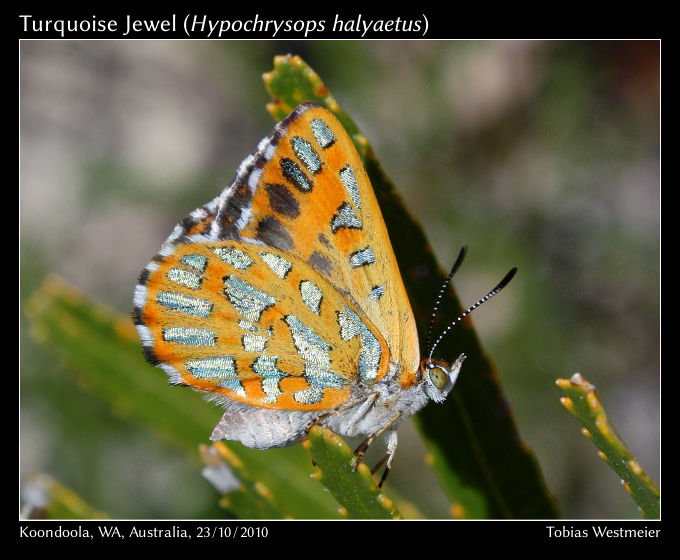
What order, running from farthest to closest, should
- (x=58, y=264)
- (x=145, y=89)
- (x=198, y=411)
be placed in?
(x=145, y=89) < (x=58, y=264) < (x=198, y=411)

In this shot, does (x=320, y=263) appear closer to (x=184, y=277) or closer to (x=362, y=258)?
(x=362, y=258)

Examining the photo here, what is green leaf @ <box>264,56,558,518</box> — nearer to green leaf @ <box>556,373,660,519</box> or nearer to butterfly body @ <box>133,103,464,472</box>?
butterfly body @ <box>133,103,464,472</box>

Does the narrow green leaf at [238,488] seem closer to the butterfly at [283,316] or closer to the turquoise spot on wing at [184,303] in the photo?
the butterfly at [283,316]

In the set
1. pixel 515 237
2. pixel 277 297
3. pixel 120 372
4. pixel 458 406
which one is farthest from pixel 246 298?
pixel 515 237

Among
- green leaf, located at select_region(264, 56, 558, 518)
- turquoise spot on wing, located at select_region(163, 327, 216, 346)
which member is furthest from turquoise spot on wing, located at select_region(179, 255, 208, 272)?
green leaf, located at select_region(264, 56, 558, 518)
